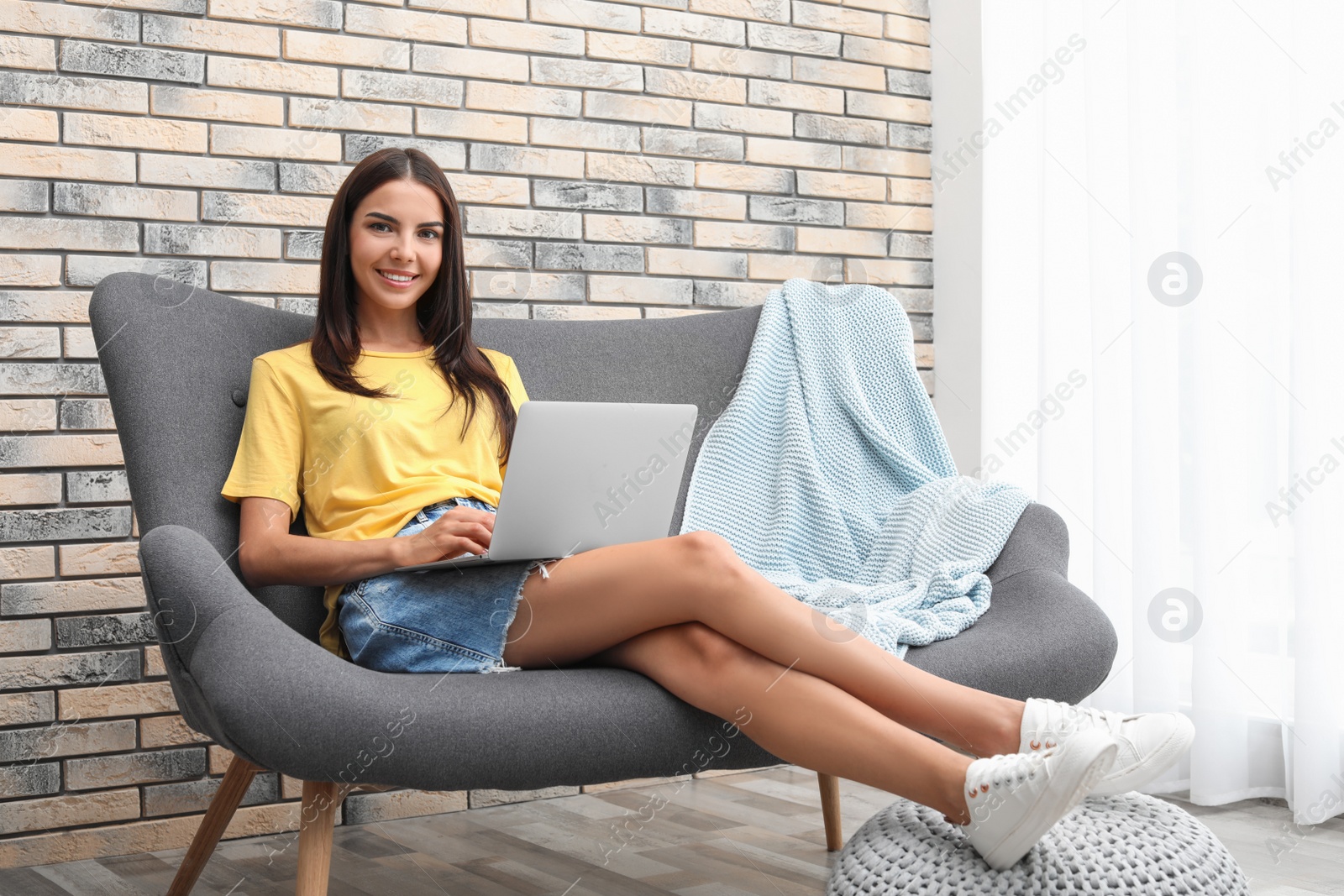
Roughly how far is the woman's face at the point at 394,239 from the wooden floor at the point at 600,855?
94 cm

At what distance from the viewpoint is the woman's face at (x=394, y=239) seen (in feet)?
5.91

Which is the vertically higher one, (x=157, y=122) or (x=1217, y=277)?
(x=157, y=122)

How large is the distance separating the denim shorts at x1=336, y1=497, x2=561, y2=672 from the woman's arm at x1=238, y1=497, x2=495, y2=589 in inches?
1.3

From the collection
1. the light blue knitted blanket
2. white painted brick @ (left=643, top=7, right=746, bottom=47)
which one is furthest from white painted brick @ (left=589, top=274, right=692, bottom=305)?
white painted brick @ (left=643, top=7, right=746, bottom=47)

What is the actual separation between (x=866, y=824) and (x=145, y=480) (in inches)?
40.9

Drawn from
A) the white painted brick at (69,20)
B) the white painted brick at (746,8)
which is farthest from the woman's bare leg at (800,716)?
the white painted brick at (746,8)

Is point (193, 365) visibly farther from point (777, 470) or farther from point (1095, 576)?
point (1095, 576)

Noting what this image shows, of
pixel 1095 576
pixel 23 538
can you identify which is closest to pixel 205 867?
pixel 23 538

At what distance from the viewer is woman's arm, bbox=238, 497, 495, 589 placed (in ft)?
4.86

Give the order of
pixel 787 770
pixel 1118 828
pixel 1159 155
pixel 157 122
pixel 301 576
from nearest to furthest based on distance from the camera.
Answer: pixel 1118 828 < pixel 301 576 < pixel 157 122 < pixel 1159 155 < pixel 787 770

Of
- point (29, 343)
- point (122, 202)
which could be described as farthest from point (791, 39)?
point (29, 343)

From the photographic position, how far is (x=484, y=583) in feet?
4.96

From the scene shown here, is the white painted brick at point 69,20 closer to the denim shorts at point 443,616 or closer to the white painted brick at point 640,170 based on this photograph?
the white painted brick at point 640,170

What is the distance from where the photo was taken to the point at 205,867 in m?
2.03
